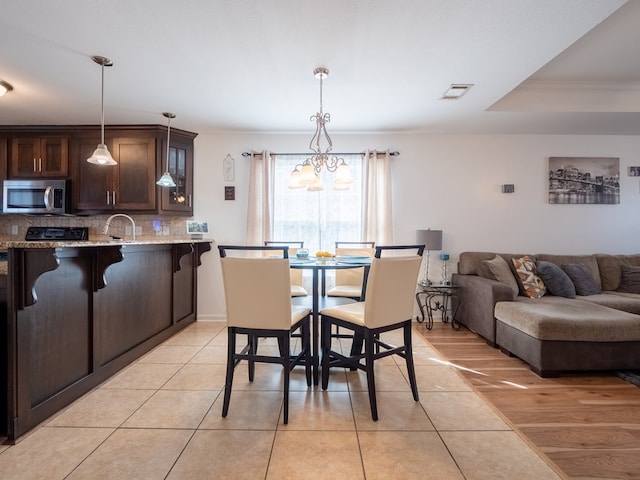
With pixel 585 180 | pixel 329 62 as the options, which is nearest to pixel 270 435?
pixel 329 62

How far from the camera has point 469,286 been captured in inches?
133

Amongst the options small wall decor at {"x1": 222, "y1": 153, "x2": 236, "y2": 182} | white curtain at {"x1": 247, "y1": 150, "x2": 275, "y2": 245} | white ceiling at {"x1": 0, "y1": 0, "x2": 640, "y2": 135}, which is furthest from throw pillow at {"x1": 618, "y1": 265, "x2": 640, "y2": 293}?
small wall decor at {"x1": 222, "y1": 153, "x2": 236, "y2": 182}

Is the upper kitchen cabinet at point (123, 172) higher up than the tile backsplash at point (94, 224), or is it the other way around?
the upper kitchen cabinet at point (123, 172)

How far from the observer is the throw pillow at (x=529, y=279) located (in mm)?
3125

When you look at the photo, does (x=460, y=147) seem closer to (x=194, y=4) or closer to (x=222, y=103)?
(x=222, y=103)

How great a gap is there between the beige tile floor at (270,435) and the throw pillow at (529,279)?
154 centimetres

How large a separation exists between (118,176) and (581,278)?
17.6ft

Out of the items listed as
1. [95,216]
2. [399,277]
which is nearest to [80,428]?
[399,277]

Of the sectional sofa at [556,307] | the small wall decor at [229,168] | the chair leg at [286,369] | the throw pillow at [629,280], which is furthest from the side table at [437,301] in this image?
the small wall decor at [229,168]

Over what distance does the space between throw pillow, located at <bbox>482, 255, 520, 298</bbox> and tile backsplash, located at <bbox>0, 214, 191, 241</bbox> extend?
3.69 meters

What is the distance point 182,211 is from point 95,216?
1.20 metres

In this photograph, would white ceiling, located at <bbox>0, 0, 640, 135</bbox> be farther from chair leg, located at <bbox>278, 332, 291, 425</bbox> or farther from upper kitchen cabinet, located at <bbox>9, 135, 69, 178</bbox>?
chair leg, located at <bbox>278, 332, 291, 425</bbox>

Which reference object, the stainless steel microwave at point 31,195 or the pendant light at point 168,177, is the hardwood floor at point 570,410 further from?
the stainless steel microwave at point 31,195

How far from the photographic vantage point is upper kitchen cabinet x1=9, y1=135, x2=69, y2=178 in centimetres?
359
